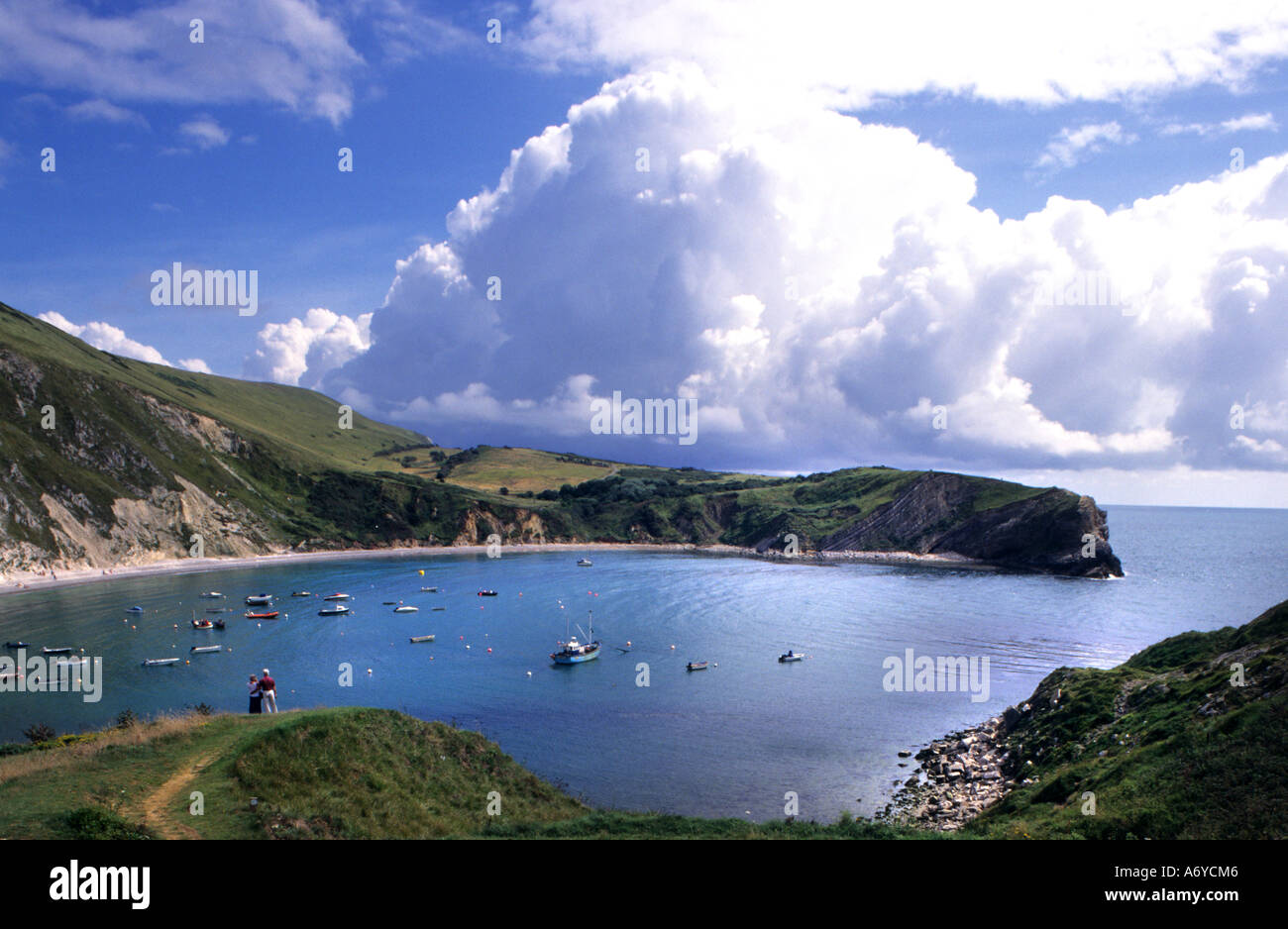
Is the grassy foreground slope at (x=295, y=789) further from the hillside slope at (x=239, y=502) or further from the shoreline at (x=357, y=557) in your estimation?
the shoreline at (x=357, y=557)

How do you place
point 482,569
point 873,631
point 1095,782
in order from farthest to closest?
point 482,569 < point 873,631 < point 1095,782

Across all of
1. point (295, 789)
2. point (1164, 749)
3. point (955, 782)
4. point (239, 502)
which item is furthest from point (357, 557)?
point (1164, 749)

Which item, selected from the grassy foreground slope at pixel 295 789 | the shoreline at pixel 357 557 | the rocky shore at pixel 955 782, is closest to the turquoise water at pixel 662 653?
the rocky shore at pixel 955 782

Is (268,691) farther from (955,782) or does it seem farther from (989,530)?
(989,530)

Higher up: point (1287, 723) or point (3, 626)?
point (1287, 723)
